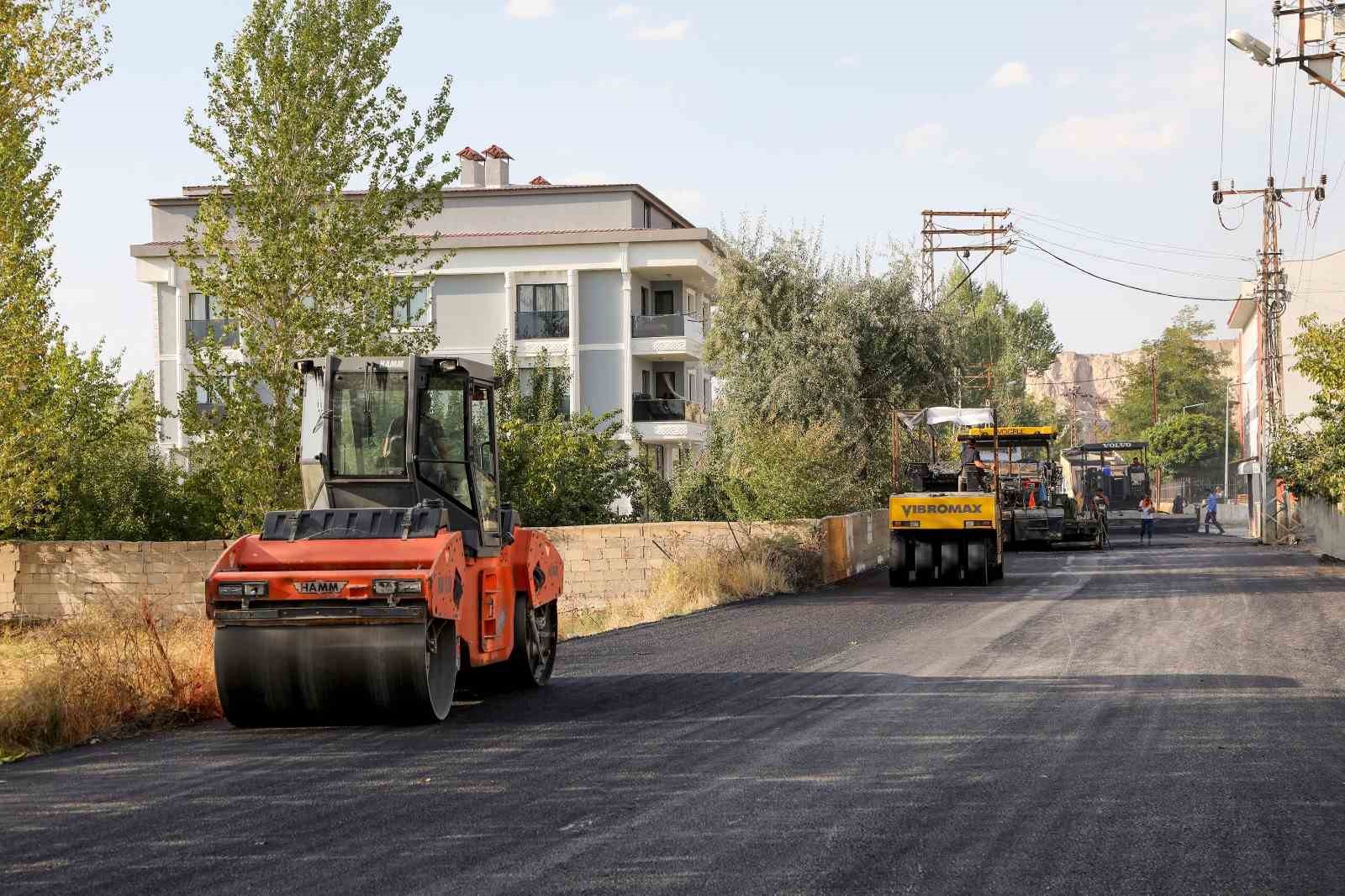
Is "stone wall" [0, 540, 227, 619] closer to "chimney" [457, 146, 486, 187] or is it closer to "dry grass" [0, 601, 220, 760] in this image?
"dry grass" [0, 601, 220, 760]

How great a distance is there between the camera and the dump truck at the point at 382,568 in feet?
33.8

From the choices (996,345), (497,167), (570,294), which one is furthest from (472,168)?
(996,345)

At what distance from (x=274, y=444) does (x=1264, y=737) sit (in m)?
16.1

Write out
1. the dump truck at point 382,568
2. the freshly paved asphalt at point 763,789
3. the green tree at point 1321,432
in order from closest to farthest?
the freshly paved asphalt at point 763,789, the dump truck at point 382,568, the green tree at point 1321,432

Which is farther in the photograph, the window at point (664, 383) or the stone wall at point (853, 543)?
the window at point (664, 383)

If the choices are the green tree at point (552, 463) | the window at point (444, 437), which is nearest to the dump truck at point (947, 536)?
the green tree at point (552, 463)

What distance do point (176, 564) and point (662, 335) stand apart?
83.0 ft

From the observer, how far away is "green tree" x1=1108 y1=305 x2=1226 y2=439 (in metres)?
129

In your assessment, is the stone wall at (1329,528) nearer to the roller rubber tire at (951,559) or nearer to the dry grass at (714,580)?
the roller rubber tire at (951,559)

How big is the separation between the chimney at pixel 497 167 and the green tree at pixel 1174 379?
86561mm

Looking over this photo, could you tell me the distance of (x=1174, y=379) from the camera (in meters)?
130

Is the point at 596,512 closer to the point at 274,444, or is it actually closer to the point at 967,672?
the point at 274,444

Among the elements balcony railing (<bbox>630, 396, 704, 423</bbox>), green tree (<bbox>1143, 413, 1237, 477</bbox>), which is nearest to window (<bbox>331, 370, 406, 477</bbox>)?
balcony railing (<bbox>630, 396, 704, 423</bbox>)

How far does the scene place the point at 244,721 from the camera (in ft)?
35.2
